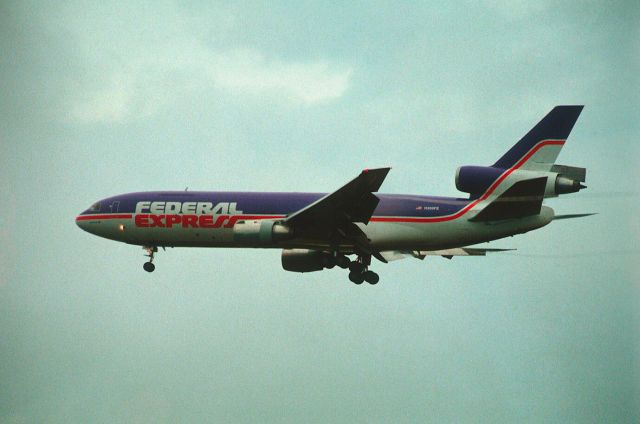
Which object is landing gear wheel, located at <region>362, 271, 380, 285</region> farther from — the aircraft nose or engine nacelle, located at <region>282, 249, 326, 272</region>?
the aircraft nose

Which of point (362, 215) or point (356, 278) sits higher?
point (362, 215)

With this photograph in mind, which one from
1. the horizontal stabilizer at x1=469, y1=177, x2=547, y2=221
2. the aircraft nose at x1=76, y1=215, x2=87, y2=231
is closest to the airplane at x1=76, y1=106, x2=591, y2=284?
the horizontal stabilizer at x1=469, y1=177, x2=547, y2=221

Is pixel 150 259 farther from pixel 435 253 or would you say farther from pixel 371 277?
pixel 435 253

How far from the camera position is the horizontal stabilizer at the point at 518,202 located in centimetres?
2717

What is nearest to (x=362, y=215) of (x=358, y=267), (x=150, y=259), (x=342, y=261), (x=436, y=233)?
(x=342, y=261)

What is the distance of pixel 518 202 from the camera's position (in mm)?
28234

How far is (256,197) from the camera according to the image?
109ft

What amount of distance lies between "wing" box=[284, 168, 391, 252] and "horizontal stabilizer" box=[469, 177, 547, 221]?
5.11 m

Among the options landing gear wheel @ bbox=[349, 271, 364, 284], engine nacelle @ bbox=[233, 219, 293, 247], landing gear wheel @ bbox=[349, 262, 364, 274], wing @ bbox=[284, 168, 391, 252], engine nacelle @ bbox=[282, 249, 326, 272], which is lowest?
landing gear wheel @ bbox=[349, 271, 364, 284]

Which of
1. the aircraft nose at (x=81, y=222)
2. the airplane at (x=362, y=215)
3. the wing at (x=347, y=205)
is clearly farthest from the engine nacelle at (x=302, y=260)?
the aircraft nose at (x=81, y=222)

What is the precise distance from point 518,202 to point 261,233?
36.8 feet

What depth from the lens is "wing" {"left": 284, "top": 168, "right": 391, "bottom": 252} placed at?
27.8 metres

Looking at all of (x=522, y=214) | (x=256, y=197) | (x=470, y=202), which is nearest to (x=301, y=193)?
(x=256, y=197)

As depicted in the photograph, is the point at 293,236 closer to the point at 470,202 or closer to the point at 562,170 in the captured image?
the point at 470,202
